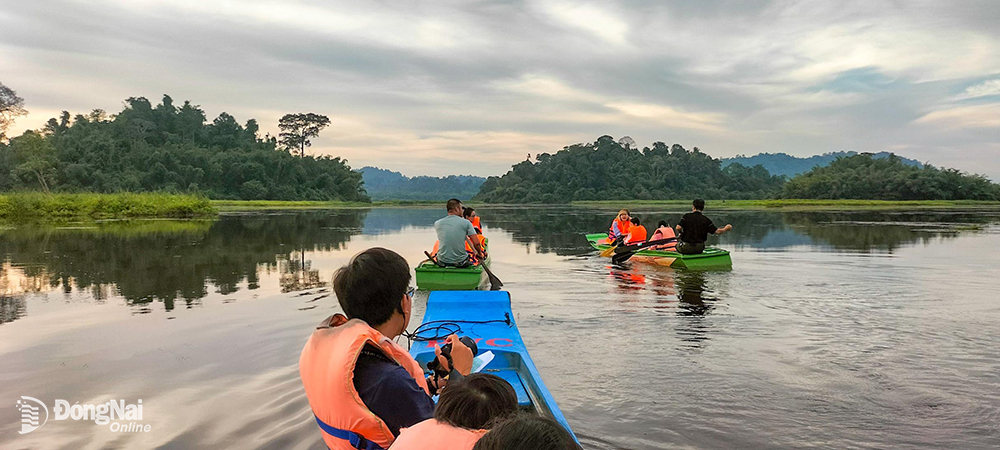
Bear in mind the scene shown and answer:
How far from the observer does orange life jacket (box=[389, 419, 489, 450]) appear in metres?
1.80

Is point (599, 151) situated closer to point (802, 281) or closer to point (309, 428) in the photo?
point (802, 281)

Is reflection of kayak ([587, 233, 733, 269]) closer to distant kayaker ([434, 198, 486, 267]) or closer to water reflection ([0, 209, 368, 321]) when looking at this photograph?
distant kayaker ([434, 198, 486, 267])

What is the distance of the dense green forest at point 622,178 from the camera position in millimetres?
107312

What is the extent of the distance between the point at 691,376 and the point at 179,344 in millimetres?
5791

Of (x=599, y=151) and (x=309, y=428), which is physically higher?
(x=599, y=151)

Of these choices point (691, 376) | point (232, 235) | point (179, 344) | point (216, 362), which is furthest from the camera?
point (232, 235)

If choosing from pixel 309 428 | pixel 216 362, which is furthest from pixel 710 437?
pixel 216 362

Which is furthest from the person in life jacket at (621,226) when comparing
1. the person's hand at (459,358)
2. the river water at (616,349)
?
the person's hand at (459,358)

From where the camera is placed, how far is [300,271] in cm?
1438

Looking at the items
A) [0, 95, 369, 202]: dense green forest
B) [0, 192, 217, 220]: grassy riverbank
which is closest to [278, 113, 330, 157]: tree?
[0, 95, 369, 202]: dense green forest

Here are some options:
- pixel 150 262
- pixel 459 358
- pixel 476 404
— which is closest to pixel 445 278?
pixel 150 262

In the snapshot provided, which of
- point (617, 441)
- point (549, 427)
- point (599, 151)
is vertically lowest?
point (617, 441)

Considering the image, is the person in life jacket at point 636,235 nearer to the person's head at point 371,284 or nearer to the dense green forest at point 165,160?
the person's head at point 371,284

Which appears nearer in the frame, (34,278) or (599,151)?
(34,278)
